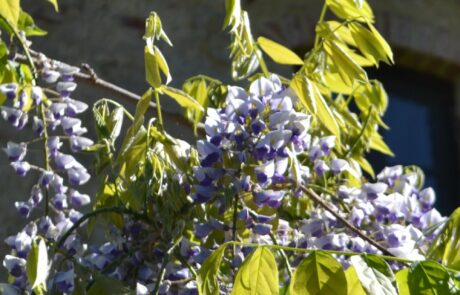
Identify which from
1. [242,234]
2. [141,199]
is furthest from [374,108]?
[141,199]

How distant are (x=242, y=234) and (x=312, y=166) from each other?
0.35 meters

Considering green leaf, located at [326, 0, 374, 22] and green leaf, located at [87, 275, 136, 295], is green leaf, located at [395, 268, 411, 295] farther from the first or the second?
green leaf, located at [326, 0, 374, 22]

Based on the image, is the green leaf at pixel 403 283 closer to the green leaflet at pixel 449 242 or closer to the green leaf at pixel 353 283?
the green leaf at pixel 353 283

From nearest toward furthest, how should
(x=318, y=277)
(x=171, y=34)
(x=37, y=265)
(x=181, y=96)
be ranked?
(x=318, y=277), (x=37, y=265), (x=181, y=96), (x=171, y=34)

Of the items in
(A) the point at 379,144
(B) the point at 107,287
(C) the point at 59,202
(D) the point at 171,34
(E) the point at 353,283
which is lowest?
(D) the point at 171,34

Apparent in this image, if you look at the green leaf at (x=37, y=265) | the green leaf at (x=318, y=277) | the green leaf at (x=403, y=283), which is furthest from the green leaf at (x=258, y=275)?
the green leaf at (x=37, y=265)

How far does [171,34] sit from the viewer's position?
153 inches

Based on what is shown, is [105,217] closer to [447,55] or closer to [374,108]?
[374,108]

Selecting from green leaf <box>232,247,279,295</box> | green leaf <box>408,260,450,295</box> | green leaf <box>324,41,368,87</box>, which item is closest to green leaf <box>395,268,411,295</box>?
green leaf <box>408,260,450,295</box>

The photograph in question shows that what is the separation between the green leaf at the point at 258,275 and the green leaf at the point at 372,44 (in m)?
0.52

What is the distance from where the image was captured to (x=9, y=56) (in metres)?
2.42

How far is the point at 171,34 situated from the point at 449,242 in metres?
2.11

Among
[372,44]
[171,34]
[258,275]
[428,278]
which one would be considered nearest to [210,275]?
[258,275]

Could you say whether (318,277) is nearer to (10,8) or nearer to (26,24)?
(10,8)
